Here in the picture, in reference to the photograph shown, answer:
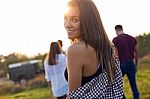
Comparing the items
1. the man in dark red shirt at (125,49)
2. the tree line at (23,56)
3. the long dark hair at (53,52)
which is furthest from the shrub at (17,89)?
the long dark hair at (53,52)

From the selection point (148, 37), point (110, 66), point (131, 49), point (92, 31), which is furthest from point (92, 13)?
point (148, 37)

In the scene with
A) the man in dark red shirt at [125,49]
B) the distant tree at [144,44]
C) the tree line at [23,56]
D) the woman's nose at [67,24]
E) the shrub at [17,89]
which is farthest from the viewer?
the tree line at [23,56]

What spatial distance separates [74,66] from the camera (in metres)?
3.55

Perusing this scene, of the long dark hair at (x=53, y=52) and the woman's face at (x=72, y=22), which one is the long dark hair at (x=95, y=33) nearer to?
the woman's face at (x=72, y=22)

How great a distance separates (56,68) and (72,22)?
19.9 ft

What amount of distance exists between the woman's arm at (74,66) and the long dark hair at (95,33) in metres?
0.10

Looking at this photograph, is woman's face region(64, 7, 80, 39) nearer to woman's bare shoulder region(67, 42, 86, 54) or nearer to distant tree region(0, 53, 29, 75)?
woman's bare shoulder region(67, 42, 86, 54)

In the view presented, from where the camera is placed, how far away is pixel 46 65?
973cm

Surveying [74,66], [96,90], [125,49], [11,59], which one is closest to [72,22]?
[74,66]

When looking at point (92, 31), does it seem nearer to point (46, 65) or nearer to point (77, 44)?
point (77, 44)

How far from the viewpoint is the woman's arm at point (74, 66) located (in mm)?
3520

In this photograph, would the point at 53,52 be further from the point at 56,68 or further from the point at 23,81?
the point at 23,81

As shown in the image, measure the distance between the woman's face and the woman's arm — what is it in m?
0.14

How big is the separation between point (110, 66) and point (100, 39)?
210 millimetres
